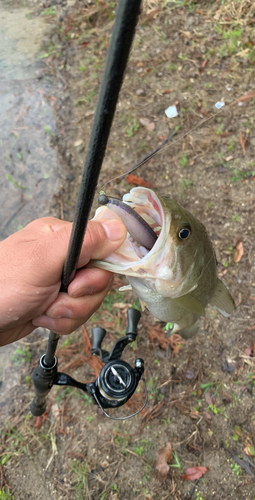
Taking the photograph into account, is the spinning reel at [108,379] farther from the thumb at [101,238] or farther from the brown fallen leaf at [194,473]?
the brown fallen leaf at [194,473]

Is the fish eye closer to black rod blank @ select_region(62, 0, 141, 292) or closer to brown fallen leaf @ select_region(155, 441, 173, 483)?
black rod blank @ select_region(62, 0, 141, 292)

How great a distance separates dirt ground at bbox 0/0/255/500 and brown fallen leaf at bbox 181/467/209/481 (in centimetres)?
4

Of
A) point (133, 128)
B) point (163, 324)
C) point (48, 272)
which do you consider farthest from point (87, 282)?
point (133, 128)

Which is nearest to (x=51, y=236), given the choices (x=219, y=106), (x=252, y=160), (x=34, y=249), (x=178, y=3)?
(x=34, y=249)

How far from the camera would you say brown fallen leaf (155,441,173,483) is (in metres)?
2.86

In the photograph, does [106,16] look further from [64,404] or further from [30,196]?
[64,404]

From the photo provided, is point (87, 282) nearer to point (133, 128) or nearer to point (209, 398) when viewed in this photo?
point (209, 398)

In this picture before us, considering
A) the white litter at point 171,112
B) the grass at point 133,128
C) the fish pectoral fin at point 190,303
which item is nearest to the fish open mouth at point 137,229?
the fish pectoral fin at point 190,303

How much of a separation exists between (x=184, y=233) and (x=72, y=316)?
0.70 metres

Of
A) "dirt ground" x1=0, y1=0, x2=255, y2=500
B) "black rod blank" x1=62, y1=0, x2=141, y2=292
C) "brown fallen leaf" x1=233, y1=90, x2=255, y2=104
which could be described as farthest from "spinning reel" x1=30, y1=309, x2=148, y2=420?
"brown fallen leaf" x1=233, y1=90, x2=255, y2=104

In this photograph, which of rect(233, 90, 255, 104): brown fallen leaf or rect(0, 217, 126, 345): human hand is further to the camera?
rect(233, 90, 255, 104): brown fallen leaf

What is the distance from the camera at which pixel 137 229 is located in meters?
1.40

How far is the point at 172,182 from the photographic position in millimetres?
3979

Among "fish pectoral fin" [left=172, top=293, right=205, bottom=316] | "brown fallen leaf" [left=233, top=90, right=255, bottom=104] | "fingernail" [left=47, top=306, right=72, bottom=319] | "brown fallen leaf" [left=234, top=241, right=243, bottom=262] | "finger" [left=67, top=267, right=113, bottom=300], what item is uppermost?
"finger" [left=67, top=267, right=113, bottom=300]
